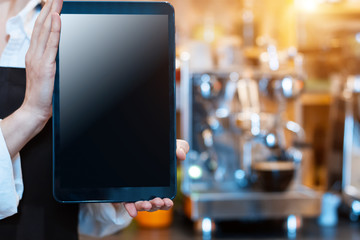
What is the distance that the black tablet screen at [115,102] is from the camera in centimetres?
41

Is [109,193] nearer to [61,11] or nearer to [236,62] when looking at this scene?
[61,11]

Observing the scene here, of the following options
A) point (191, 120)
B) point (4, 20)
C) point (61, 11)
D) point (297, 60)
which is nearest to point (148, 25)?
point (61, 11)

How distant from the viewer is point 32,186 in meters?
0.52

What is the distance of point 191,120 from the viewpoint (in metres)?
1.28

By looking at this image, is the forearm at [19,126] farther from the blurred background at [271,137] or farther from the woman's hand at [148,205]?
the blurred background at [271,137]

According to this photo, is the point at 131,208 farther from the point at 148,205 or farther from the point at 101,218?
the point at 101,218

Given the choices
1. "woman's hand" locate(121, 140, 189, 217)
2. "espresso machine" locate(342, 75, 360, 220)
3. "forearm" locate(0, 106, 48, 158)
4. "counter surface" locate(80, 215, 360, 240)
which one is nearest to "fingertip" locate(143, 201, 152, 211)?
"woman's hand" locate(121, 140, 189, 217)

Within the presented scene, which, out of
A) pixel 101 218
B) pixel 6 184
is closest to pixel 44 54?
pixel 6 184

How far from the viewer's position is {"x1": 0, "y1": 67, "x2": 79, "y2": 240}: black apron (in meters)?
0.49

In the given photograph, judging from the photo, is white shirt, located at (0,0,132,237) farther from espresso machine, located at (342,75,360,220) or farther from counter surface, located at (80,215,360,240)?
espresso machine, located at (342,75,360,220)

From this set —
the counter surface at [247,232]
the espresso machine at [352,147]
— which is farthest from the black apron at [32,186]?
the espresso machine at [352,147]

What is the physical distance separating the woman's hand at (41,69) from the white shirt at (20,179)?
0.10 feet

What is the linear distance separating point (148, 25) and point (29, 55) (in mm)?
A: 104

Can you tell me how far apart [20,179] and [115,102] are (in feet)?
0.46
